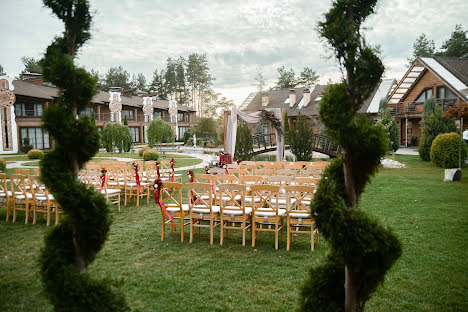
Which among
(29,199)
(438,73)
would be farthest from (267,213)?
(438,73)

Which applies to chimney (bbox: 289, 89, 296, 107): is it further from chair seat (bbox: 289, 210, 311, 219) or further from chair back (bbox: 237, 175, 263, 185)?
chair seat (bbox: 289, 210, 311, 219)

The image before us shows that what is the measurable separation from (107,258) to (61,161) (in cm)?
295

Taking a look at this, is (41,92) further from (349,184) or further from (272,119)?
(349,184)

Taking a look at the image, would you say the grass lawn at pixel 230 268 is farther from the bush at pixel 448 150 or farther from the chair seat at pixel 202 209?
the bush at pixel 448 150

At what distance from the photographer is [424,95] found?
29.9m

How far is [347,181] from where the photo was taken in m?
2.64

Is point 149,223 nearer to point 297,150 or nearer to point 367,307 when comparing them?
point 367,307

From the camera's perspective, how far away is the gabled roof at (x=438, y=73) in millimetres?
26297

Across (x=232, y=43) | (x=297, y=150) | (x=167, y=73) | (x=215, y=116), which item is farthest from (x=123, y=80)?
(x=297, y=150)

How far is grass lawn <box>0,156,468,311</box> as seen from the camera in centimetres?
377

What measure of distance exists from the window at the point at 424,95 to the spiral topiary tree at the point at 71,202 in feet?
107

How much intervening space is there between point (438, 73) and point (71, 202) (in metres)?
31.1

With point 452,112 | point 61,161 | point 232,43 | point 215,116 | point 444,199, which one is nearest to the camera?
point 61,161

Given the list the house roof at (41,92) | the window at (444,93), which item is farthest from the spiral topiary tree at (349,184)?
the house roof at (41,92)
